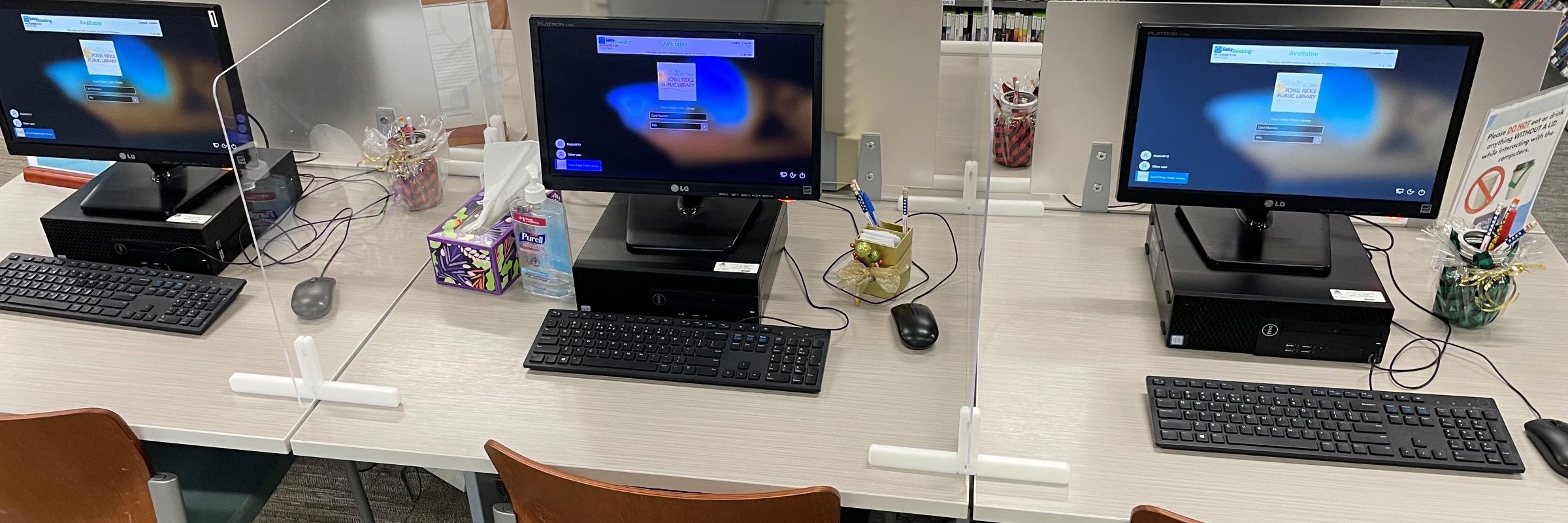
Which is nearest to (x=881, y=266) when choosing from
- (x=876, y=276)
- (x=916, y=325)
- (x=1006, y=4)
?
(x=876, y=276)

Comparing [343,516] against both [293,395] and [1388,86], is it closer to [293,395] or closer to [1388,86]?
[293,395]

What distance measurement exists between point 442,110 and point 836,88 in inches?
29.1

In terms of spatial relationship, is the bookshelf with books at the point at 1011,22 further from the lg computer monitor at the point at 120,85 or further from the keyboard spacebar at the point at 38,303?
the keyboard spacebar at the point at 38,303

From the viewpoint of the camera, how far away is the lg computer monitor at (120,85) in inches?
71.7

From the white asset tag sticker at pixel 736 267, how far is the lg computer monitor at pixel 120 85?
2.55 feet

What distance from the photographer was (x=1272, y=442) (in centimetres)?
147

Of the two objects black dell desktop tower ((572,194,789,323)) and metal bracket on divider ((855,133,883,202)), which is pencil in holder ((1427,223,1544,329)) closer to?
metal bracket on divider ((855,133,883,202))

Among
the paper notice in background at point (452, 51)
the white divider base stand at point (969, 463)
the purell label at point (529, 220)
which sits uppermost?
the paper notice in background at point (452, 51)

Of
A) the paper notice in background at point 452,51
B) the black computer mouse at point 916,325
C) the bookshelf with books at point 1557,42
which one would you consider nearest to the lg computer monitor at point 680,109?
the black computer mouse at point 916,325

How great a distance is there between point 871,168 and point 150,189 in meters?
1.31

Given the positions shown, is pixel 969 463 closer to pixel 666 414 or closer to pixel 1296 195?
pixel 666 414

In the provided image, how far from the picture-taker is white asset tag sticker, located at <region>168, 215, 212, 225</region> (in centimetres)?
190

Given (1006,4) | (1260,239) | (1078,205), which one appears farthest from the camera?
(1006,4)

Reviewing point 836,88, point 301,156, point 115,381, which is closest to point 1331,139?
point 836,88
